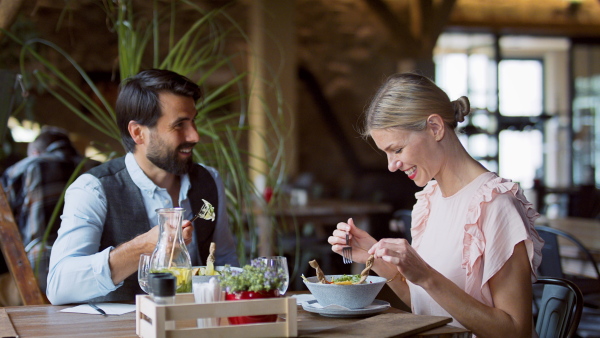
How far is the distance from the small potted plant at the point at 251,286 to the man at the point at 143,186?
670 millimetres

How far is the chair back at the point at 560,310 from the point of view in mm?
1826

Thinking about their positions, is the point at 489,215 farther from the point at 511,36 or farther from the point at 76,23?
the point at 511,36

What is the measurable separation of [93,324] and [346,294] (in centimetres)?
57

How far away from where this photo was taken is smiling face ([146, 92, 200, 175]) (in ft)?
7.17

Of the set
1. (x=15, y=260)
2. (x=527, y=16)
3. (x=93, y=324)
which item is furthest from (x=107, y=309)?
(x=527, y=16)

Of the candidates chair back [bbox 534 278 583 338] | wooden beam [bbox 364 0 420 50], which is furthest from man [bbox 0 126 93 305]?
wooden beam [bbox 364 0 420 50]

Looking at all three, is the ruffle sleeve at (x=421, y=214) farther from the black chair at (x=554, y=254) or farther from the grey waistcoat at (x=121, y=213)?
the black chair at (x=554, y=254)

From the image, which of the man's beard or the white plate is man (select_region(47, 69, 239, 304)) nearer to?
the man's beard

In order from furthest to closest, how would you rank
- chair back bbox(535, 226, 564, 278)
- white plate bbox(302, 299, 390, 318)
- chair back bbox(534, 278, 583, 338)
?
chair back bbox(535, 226, 564, 278), chair back bbox(534, 278, 583, 338), white plate bbox(302, 299, 390, 318)

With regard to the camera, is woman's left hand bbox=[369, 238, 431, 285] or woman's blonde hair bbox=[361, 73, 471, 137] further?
woman's blonde hair bbox=[361, 73, 471, 137]

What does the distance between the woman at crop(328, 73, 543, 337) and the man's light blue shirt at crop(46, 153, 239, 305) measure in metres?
0.64

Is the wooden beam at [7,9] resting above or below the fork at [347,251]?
above

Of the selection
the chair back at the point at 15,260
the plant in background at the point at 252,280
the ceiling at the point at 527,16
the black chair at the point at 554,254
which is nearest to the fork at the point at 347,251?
the plant in background at the point at 252,280

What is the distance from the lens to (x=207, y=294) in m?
1.34
